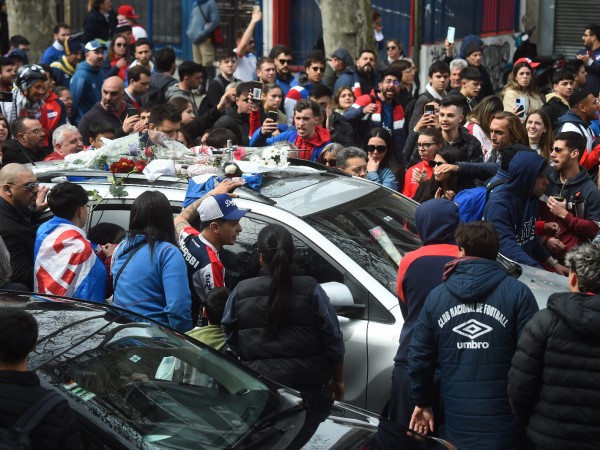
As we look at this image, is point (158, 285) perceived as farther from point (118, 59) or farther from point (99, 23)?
point (99, 23)

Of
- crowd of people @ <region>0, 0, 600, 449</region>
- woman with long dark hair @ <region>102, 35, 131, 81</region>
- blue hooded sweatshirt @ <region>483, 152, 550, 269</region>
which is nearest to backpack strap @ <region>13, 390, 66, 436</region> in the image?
crowd of people @ <region>0, 0, 600, 449</region>

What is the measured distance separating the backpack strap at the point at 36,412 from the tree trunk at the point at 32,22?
16872mm

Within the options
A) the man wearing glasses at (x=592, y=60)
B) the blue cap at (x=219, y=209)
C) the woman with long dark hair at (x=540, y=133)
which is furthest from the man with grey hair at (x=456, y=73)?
the blue cap at (x=219, y=209)

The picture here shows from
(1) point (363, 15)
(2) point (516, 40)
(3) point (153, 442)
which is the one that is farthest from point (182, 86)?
(2) point (516, 40)

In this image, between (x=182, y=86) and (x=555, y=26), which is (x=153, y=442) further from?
(x=555, y=26)

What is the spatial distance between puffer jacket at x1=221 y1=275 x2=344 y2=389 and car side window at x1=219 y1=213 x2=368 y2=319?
0.55 m

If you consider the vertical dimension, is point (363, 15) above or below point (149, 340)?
above

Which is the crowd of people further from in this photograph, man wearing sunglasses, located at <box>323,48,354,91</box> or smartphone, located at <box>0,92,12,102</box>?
man wearing sunglasses, located at <box>323,48,354,91</box>

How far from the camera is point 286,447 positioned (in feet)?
14.7

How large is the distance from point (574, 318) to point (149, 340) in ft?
6.47

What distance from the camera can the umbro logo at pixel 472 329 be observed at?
5109mm

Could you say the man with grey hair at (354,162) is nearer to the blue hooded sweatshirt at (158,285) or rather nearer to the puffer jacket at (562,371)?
the blue hooded sweatshirt at (158,285)

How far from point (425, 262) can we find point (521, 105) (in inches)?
258

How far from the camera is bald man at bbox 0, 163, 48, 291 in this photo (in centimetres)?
692
